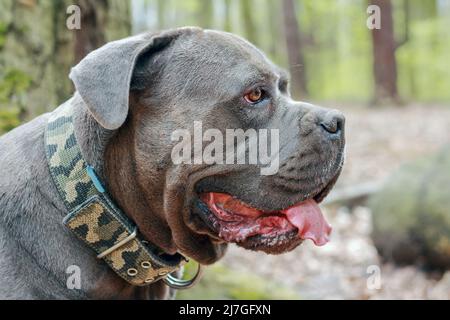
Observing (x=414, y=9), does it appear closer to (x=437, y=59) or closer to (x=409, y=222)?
(x=437, y=59)

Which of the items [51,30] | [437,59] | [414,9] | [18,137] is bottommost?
[437,59]

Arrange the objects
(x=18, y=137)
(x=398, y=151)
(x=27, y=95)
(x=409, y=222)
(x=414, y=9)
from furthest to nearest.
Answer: (x=414, y=9), (x=398, y=151), (x=409, y=222), (x=27, y=95), (x=18, y=137)

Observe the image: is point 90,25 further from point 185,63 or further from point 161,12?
point 161,12

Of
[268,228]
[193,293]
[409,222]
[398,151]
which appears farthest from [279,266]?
[398,151]

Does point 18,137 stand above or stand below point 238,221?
above

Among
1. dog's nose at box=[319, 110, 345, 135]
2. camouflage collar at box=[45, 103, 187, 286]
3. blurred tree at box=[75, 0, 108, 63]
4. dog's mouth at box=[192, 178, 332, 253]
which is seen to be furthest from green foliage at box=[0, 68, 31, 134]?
dog's nose at box=[319, 110, 345, 135]

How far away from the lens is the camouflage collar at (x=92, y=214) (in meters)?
3.04

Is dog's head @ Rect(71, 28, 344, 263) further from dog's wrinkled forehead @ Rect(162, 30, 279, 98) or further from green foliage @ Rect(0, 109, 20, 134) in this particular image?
green foliage @ Rect(0, 109, 20, 134)

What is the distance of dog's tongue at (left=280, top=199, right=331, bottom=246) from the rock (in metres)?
4.23

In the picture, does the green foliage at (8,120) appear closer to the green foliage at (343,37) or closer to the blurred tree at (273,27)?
the green foliage at (343,37)

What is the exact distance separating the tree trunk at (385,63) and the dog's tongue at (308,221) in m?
15.1

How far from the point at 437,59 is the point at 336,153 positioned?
31.0 meters

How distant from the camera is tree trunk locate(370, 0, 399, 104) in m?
17.7

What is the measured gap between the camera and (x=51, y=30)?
201 inches
